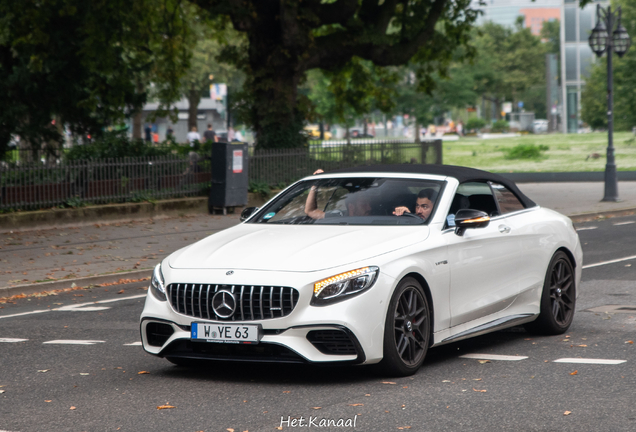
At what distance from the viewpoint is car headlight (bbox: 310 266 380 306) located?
5969 mm

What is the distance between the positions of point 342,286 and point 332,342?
36 cm

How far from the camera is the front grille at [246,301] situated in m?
5.98

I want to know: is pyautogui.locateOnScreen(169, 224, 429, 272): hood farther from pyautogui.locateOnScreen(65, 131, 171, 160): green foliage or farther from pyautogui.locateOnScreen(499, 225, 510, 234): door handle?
pyautogui.locateOnScreen(65, 131, 171, 160): green foliage

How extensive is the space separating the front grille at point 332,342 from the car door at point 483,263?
3.62ft

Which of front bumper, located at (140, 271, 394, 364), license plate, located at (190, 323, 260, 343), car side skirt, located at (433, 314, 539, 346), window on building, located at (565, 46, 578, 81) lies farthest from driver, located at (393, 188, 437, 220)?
window on building, located at (565, 46, 578, 81)

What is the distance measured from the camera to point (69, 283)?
1229 cm

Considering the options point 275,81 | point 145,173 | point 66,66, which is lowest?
point 145,173

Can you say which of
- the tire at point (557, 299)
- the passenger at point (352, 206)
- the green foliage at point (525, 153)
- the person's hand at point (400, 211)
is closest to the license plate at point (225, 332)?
the passenger at point (352, 206)

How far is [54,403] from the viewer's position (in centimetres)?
591

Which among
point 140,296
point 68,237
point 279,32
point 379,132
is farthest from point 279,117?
point 379,132

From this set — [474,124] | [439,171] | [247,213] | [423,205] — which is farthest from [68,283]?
[474,124]

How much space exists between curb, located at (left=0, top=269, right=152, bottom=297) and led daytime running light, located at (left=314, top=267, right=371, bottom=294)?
6793 mm

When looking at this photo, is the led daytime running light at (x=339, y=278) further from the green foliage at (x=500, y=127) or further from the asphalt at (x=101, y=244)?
the green foliage at (x=500, y=127)

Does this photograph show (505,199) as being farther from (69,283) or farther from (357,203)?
(69,283)
